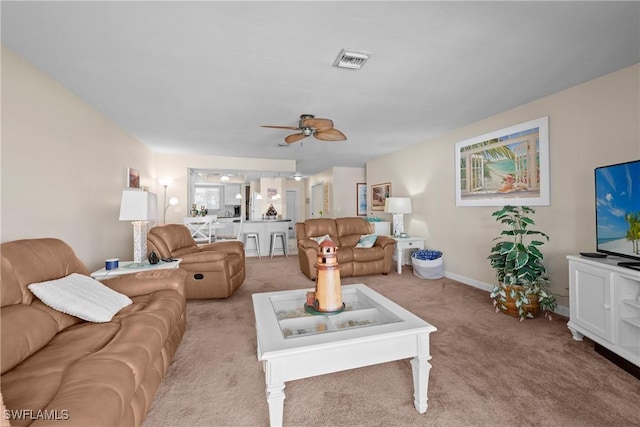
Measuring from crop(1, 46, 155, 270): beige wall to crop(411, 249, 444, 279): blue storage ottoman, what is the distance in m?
4.42

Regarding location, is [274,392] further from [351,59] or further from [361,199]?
Result: [361,199]

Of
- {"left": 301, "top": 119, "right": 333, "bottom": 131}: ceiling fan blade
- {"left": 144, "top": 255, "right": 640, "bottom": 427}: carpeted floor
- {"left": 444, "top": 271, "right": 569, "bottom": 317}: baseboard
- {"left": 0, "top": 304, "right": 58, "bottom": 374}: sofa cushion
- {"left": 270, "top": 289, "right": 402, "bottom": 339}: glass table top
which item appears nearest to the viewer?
{"left": 0, "top": 304, "right": 58, "bottom": 374}: sofa cushion

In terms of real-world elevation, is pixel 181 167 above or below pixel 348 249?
above

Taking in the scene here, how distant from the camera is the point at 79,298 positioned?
1.66m

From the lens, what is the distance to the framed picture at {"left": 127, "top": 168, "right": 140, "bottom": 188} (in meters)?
4.20

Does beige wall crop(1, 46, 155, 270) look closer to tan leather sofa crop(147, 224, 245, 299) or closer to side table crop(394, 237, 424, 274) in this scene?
tan leather sofa crop(147, 224, 245, 299)

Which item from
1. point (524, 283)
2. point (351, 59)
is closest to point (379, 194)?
A: point (524, 283)

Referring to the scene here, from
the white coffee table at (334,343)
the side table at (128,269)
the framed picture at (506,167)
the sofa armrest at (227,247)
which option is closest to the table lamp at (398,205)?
the framed picture at (506,167)

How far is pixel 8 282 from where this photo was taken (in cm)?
146

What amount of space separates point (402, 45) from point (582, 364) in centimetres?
263

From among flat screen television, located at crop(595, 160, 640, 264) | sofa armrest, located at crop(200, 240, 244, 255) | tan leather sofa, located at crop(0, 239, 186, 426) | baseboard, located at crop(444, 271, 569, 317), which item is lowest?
baseboard, located at crop(444, 271, 569, 317)

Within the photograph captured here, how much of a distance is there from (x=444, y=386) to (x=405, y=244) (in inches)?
128

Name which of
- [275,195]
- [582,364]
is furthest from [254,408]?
[275,195]

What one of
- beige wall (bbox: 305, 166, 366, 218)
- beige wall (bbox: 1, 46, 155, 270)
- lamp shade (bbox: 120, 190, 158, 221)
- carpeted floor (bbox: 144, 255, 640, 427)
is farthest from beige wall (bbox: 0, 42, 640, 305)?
beige wall (bbox: 305, 166, 366, 218)
